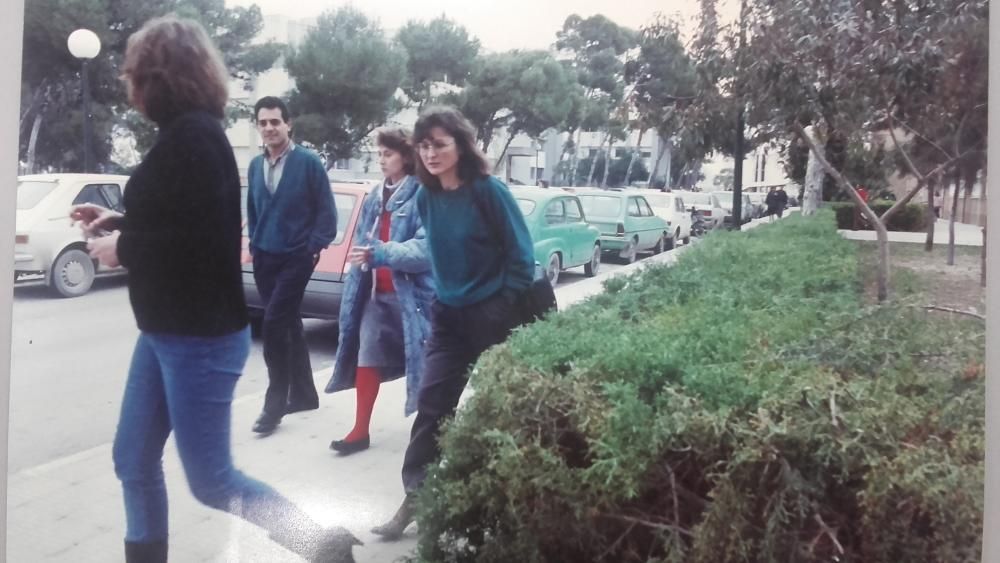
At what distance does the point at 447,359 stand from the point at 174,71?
1034 mm

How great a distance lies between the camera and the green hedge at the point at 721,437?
1.77 metres

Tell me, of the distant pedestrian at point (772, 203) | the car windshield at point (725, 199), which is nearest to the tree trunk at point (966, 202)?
the distant pedestrian at point (772, 203)

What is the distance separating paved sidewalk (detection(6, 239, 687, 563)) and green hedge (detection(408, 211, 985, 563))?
17cm

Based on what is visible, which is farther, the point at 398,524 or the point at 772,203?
the point at 772,203

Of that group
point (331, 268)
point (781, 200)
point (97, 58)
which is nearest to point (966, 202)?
point (781, 200)

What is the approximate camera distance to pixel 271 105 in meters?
2.14

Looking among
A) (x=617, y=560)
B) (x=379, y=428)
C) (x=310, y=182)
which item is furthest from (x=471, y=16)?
(x=617, y=560)

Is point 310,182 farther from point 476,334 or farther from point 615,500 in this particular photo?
point 615,500

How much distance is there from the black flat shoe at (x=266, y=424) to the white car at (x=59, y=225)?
557mm

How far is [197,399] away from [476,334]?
2.48 ft

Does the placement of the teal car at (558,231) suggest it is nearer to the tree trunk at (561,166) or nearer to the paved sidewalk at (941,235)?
the tree trunk at (561,166)

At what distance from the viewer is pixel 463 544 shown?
81.9 inches

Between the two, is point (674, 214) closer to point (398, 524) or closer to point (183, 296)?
point (398, 524)

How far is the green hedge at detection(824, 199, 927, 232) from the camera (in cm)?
218
